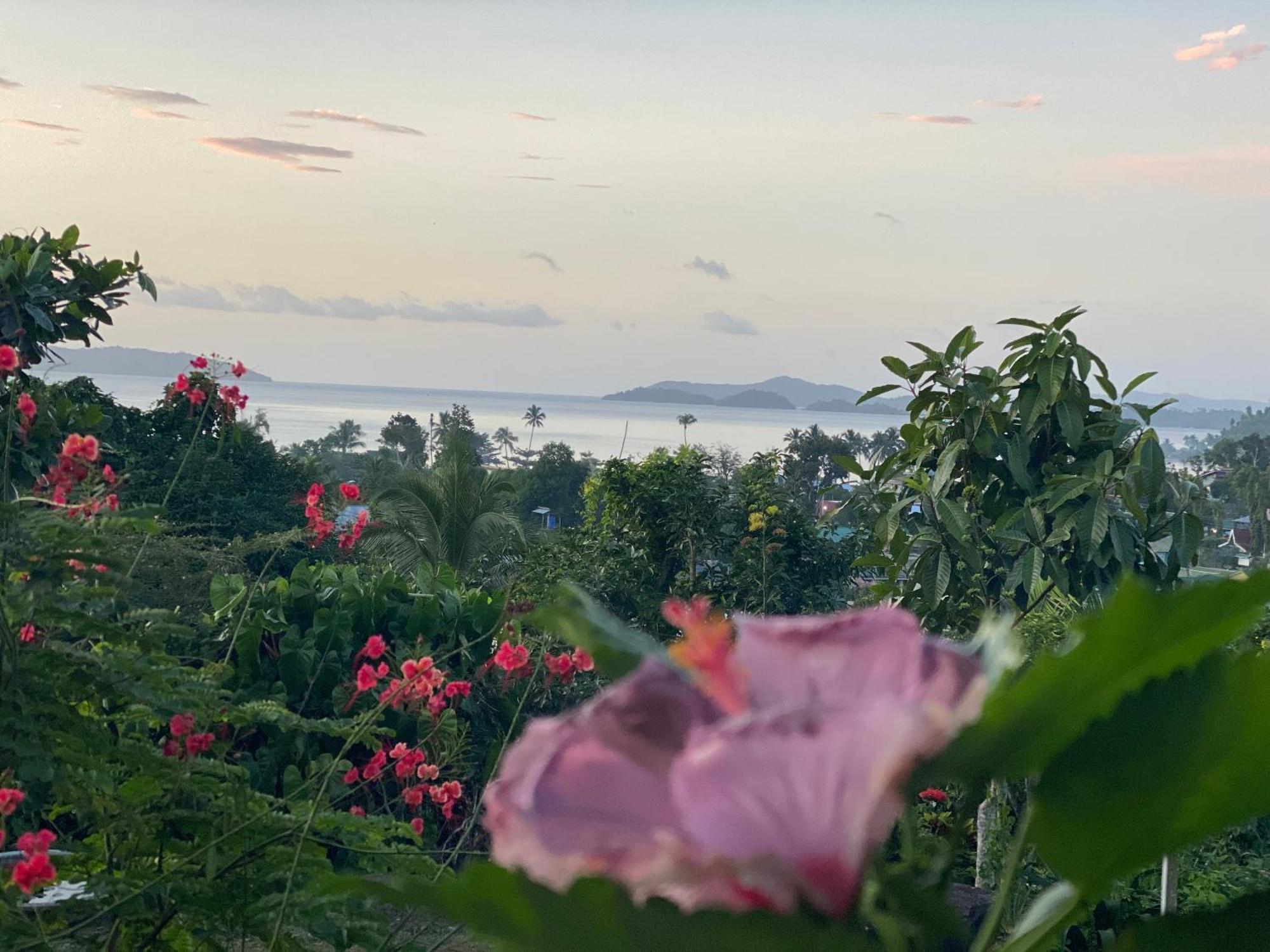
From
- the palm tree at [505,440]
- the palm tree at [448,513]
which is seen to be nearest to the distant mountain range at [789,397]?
the palm tree at [505,440]

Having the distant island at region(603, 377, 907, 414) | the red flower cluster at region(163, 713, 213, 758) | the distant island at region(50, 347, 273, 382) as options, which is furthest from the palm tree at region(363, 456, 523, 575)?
the distant island at region(50, 347, 273, 382)

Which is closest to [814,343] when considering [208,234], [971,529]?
[208,234]

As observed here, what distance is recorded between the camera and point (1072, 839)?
17.9 inches

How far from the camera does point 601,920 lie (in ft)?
1.32

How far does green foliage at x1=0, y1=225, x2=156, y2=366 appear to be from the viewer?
5168mm

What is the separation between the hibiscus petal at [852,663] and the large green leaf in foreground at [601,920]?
0.26ft

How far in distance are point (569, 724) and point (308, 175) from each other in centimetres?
4677

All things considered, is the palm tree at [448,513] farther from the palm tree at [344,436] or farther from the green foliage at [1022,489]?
the palm tree at [344,436]

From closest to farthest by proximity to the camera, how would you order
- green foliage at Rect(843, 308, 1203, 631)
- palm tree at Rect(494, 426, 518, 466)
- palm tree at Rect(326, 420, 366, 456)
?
green foliage at Rect(843, 308, 1203, 631) < palm tree at Rect(326, 420, 366, 456) < palm tree at Rect(494, 426, 518, 466)

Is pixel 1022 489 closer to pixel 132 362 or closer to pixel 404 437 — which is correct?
pixel 404 437

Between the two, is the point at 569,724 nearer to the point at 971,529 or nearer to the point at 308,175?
the point at 971,529

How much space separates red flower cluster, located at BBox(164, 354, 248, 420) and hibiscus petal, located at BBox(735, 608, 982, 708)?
373cm

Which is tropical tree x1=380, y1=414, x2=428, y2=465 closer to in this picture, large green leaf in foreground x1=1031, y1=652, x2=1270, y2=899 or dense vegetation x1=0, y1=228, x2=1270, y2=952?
dense vegetation x1=0, y1=228, x2=1270, y2=952

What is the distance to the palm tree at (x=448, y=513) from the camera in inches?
667
